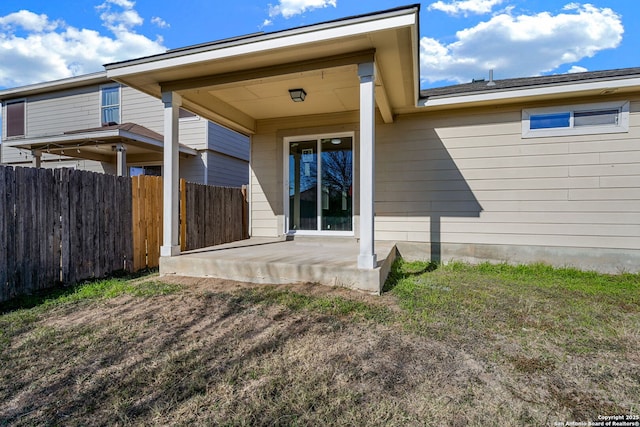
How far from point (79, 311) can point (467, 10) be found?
10.6 metres

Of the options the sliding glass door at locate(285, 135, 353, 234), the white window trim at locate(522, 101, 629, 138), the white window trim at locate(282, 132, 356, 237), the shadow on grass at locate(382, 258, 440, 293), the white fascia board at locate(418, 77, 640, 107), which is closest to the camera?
the shadow on grass at locate(382, 258, 440, 293)

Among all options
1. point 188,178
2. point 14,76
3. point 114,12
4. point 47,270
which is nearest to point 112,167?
point 188,178

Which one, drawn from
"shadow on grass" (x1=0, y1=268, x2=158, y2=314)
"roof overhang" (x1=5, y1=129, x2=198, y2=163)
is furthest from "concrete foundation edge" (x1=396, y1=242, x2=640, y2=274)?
"roof overhang" (x1=5, y1=129, x2=198, y2=163)

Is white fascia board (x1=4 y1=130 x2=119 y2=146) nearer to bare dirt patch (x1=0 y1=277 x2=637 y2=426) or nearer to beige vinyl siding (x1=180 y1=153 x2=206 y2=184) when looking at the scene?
beige vinyl siding (x1=180 y1=153 x2=206 y2=184)

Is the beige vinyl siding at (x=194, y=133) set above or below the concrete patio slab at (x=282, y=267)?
above

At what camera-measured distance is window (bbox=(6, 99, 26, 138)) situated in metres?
12.1

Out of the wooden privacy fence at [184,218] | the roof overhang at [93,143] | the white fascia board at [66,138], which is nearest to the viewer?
the wooden privacy fence at [184,218]

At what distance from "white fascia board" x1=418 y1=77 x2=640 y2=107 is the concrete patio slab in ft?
8.60

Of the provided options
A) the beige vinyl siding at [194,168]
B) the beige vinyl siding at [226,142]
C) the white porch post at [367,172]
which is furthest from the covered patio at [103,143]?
the white porch post at [367,172]

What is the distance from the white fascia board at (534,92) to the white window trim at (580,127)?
1.24 ft

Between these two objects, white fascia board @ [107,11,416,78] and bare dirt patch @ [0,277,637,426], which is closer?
bare dirt patch @ [0,277,637,426]

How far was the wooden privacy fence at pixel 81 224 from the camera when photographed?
3717 millimetres

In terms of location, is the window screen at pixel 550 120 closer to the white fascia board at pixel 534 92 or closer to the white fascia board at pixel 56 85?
the white fascia board at pixel 534 92

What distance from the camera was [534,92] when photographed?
493 centimetres
